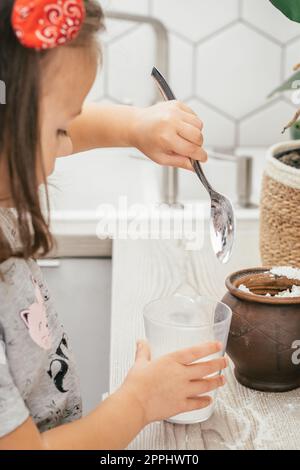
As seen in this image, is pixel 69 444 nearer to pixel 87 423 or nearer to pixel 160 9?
pixel 87 423

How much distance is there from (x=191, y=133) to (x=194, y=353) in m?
0.28

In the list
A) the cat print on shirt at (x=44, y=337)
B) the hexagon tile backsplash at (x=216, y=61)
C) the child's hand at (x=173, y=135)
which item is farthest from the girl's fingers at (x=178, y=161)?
the hexagon tile backsplash at (x=216, y=61)

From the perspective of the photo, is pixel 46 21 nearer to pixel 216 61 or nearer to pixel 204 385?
pixel 204 385

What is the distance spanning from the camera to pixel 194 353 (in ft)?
2.02

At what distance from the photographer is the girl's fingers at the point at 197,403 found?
0.62 meters

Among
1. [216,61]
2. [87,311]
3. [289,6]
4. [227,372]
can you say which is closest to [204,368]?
[227,372]

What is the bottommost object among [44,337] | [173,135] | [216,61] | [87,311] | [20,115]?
[87,311]

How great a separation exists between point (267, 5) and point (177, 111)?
1.14 m

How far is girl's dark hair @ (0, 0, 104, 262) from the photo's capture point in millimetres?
540

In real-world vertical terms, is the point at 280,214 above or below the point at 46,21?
below

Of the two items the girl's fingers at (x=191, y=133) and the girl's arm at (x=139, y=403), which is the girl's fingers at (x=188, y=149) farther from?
the girl's arm at (x=139, y=403)

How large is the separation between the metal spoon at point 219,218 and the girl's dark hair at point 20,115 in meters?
0.18

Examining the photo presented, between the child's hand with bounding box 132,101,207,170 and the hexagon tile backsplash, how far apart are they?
1.03m

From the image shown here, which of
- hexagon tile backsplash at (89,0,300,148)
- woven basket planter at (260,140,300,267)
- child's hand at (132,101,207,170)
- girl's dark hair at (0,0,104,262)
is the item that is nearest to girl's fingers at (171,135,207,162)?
child's hand at (132,101,207,170)
